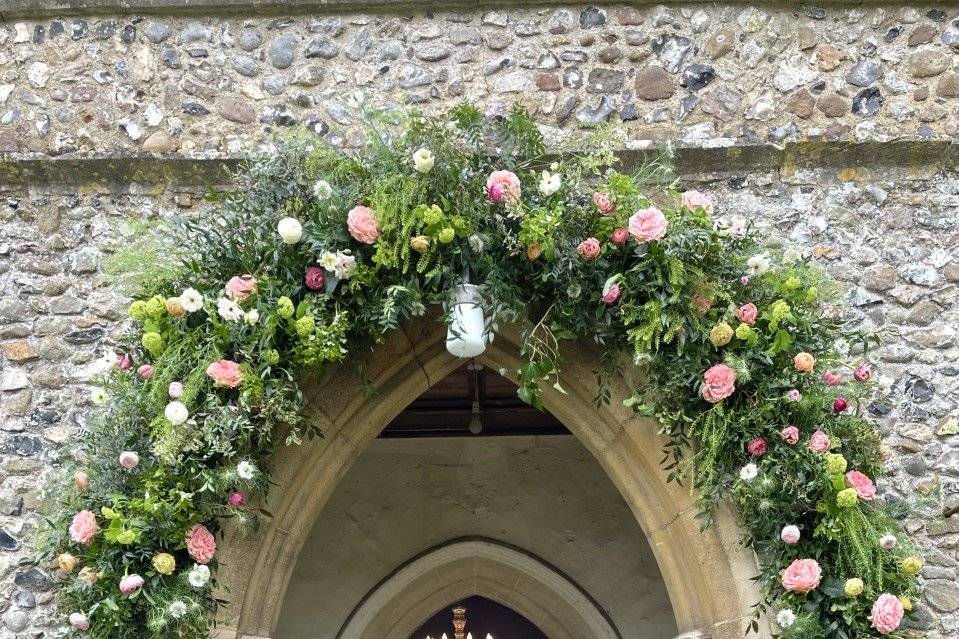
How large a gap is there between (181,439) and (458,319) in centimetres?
84

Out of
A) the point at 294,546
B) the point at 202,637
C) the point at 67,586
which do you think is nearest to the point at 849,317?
the point at 294,546

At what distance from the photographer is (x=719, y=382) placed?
2.96 meters

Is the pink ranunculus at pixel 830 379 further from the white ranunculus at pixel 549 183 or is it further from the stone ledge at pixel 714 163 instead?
the white ranunculus at pixel 549 183

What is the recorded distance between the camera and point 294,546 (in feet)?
10.6

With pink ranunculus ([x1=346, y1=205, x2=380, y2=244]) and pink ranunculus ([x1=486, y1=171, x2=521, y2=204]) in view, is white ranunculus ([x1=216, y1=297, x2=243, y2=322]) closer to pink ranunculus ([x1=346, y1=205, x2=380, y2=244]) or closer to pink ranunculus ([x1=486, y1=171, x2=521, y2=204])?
pink ranunculus ([x1=346, y1=205, x2=380, y2=244])

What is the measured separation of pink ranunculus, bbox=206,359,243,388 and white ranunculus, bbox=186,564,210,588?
0.50 metres

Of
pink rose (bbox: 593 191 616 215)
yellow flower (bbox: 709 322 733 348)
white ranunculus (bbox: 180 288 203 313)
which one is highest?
pink rose (bbox: 593 191 616 215)

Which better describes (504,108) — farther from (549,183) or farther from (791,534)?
(791,534)

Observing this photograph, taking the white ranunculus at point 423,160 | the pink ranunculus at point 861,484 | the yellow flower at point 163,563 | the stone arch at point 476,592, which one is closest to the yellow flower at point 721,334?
the pink ranunculus at point 861,484

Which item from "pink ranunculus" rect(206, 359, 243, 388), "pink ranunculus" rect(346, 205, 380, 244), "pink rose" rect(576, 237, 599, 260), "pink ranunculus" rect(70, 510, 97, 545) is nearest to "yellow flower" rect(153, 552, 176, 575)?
"pink ranunculus" rect(70, 510, 97, 545)

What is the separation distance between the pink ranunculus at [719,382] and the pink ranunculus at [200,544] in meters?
1.47

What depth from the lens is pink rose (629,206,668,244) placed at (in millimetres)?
3023

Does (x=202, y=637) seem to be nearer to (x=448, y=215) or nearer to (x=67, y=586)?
(x=67, y=586)

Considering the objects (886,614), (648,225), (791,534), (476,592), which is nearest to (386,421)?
(648,225)
